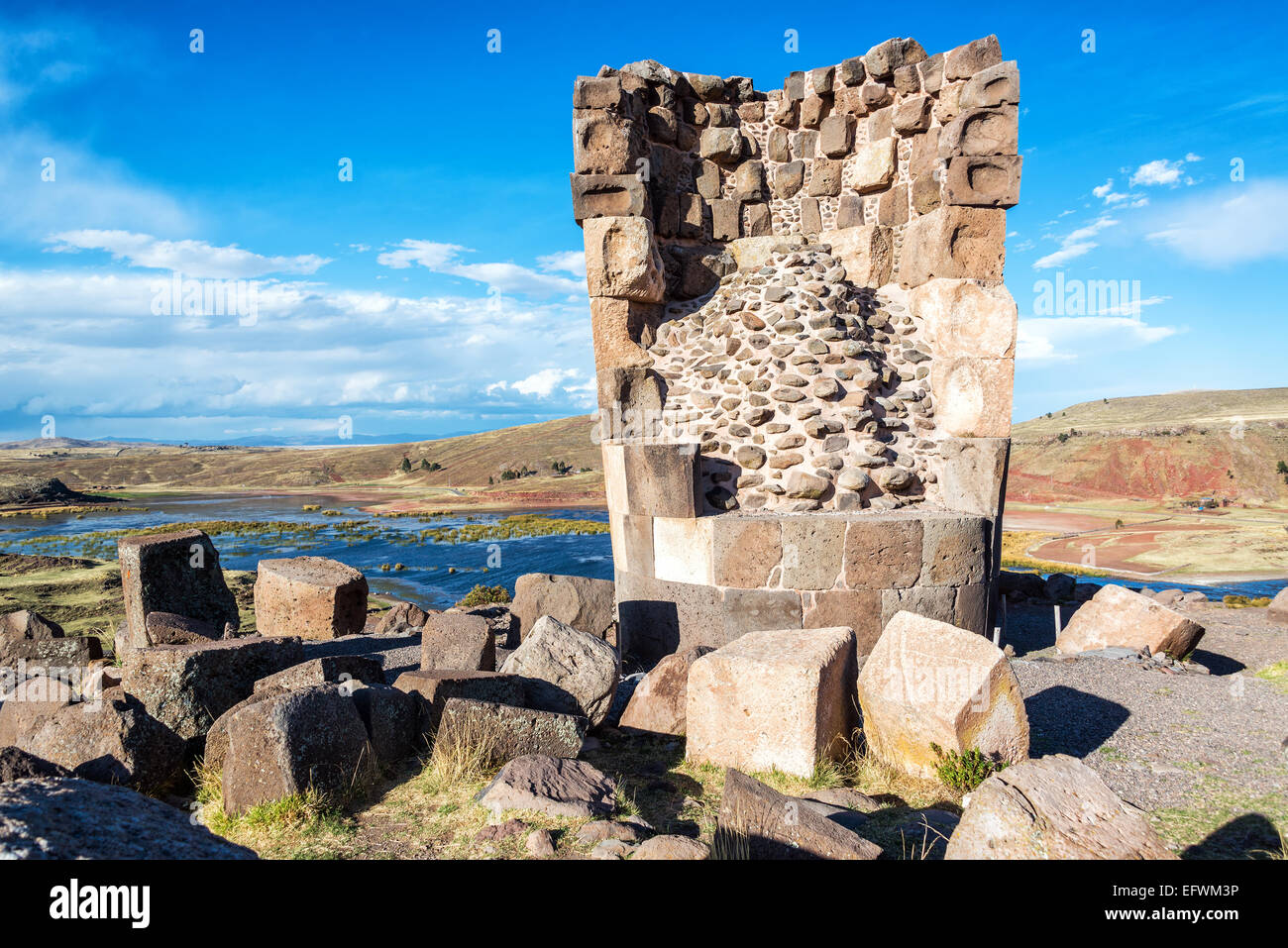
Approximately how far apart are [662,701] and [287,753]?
253 centimetres

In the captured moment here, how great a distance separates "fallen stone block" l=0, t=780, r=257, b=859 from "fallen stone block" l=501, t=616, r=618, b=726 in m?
2.80

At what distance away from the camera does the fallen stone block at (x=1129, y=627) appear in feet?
25.7

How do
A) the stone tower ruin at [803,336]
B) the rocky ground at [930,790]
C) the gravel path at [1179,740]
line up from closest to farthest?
the rocky ground at [930,790] < the gravel path at [1179,740] < the stone tower ruin at [803,336]

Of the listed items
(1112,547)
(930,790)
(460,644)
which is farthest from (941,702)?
(1112,547)

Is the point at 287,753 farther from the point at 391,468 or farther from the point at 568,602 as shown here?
the point at 391,468

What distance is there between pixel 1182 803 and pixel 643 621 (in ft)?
15.2

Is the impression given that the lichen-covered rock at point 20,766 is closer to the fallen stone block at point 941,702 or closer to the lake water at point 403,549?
the fallen stone block at point 941,702

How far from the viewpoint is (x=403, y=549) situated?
30.1m

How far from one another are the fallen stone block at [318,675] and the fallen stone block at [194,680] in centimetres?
28

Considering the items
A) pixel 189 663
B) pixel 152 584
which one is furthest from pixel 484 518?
pixel 189 663

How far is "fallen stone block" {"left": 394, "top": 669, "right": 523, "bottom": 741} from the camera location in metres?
4.74

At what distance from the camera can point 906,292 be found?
8.47 m

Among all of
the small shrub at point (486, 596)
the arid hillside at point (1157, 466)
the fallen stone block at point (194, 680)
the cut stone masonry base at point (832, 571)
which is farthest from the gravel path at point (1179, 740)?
the arid hillside at point (1157, 466)
